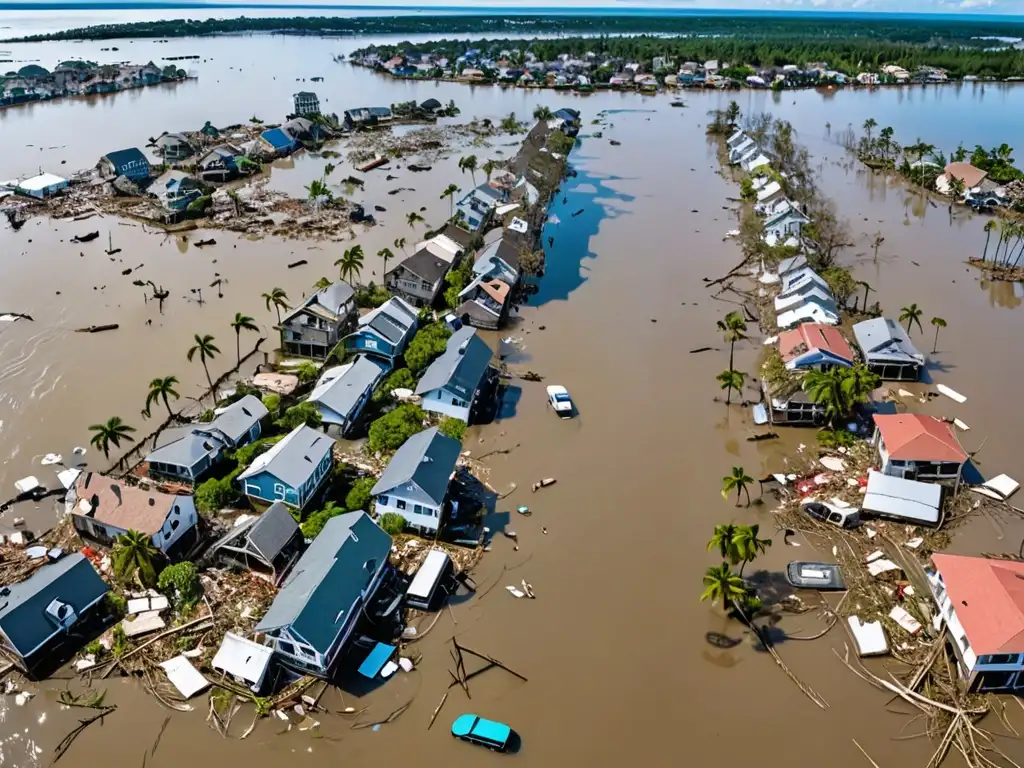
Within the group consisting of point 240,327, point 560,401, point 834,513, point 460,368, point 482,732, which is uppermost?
point 240,327

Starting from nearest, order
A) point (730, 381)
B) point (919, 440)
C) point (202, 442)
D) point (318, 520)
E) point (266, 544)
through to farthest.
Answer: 1. point (266, 544)
2. point (318, 520)
3. point (202, 442)
4. point (919, 440)
5. point (730, 381)

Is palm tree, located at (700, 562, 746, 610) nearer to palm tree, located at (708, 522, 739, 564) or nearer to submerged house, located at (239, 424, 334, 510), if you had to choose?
palm tree, located at (708, 522, 739, 564)

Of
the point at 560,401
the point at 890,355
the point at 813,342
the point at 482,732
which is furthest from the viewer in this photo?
the point at 890,355

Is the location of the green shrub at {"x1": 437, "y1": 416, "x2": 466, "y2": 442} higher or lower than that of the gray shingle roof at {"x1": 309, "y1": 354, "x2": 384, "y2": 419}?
lower

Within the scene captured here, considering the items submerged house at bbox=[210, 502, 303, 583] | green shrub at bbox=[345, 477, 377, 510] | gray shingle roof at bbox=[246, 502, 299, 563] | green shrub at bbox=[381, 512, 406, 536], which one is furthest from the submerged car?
gray shingle roof at bbox=[246, 502, 299, 563]

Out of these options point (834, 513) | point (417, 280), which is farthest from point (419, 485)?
point (417, 280)

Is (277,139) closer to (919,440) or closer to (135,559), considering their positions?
(135,559)

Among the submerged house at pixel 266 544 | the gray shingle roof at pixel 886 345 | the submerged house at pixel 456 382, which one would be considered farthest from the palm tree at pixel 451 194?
the submerged house at pixel 266 544
